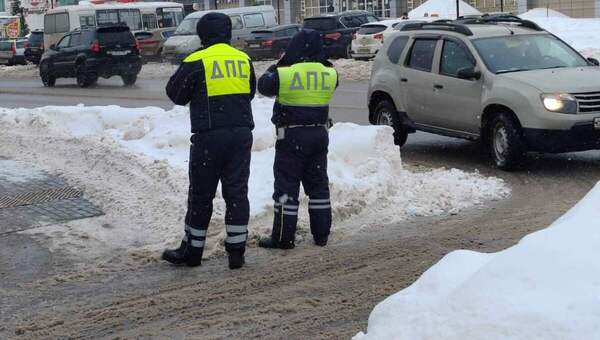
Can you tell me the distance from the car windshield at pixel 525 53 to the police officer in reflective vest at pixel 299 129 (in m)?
4.28

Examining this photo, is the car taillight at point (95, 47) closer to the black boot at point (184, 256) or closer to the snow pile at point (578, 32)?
the snow pile at point (578, 32)

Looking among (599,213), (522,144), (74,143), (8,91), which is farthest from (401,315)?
(8,91)

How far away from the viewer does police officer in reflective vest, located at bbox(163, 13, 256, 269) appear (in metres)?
6.68

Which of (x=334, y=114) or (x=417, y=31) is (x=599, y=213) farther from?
(x=334, y=114)

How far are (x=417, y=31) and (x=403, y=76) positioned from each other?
682 millimetres

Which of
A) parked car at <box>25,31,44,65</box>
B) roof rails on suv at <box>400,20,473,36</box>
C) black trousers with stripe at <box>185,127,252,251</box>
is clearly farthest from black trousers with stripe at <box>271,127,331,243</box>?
parked car at <box>25,31,44,65</box>

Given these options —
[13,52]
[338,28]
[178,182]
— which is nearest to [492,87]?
[178,182]

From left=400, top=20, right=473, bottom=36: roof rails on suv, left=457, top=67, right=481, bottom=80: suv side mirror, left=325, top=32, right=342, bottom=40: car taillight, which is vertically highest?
left=400, top=20, right=473, bottom=36: roof rails on suv

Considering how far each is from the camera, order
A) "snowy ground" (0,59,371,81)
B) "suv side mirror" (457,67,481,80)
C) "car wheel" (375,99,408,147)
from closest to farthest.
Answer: "suv side mirror" (457,67,481,80) < "car wheel" (375,99,408,147) < "snowy ground" (0,59,371,81)

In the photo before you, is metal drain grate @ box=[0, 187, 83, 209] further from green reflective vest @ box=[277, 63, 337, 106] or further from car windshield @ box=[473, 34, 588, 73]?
car windshield @ box=[473, 34, 588, 73]

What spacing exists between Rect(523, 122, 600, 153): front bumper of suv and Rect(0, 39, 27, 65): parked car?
3927 cm

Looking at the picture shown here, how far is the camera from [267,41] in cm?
3447

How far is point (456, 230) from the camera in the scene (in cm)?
791

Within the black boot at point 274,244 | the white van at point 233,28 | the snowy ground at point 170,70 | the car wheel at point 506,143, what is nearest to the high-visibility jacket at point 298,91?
the black boot at point 274,244
